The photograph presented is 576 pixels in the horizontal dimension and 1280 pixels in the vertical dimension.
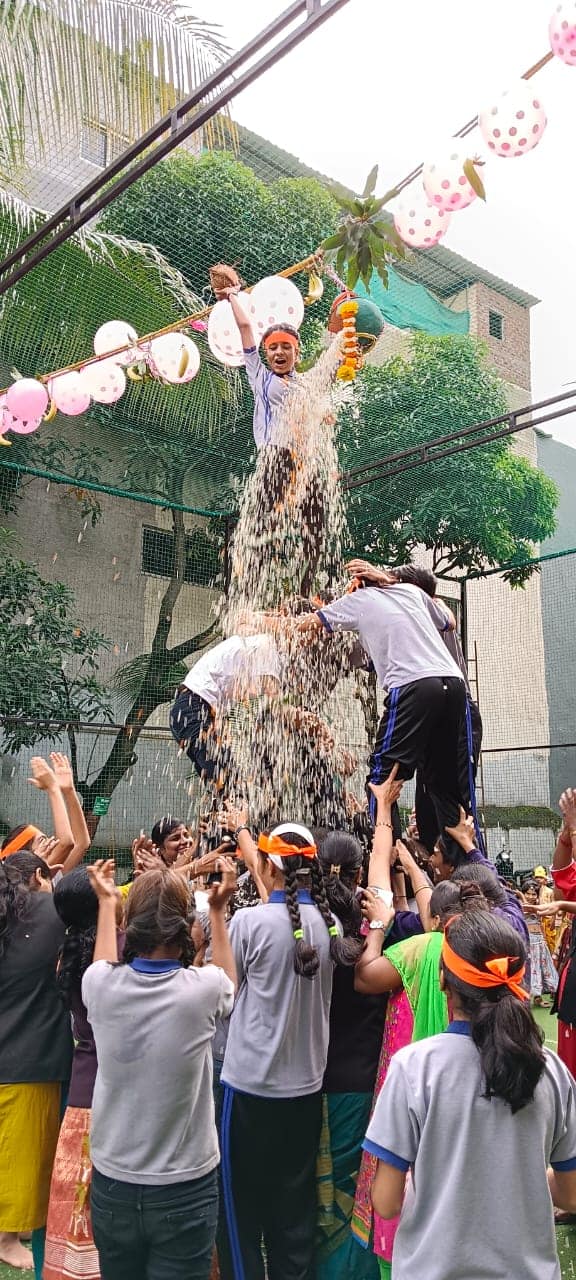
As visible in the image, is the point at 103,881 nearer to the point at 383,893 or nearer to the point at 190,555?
the point at 383,893

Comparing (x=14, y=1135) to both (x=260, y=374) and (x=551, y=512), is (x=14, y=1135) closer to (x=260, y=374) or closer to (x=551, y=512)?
(x=260, y=374)

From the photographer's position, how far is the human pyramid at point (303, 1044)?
1572 mm

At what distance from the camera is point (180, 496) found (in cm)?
957

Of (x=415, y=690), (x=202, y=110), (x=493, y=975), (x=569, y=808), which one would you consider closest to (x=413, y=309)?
(x=569, y=808)

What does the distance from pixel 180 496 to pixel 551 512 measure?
16.2 ft

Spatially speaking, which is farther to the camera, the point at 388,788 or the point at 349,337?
the point at 349,337

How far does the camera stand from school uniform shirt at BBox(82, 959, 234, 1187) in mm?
2012

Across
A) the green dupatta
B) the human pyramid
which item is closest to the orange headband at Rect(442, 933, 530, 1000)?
the human pyramid

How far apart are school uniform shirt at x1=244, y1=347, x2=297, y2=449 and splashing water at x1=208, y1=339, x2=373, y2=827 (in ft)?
0.16

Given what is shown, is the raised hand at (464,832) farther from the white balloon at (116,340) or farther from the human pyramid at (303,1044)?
the white balloon at (116,340)

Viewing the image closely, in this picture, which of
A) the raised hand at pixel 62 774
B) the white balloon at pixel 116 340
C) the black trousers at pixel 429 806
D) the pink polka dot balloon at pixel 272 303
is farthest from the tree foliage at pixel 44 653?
the black trousers at pixel 429 806

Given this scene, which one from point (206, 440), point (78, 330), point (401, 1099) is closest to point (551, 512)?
point (206, 440)

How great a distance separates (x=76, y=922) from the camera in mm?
2617

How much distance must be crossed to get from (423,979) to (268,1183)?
2.47 feet
